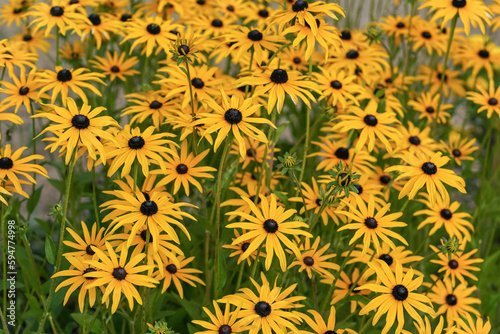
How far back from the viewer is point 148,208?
3.65 ft

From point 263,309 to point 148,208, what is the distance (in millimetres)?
329

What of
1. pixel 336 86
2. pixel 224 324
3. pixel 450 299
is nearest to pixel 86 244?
pixel 224 324

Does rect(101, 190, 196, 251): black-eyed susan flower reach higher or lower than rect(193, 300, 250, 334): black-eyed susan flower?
higher

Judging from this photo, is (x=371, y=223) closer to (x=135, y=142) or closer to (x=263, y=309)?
(x=263, y=309)

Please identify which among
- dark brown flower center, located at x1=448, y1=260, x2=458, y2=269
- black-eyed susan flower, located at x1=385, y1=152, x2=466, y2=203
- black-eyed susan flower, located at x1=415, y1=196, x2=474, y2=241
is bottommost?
dark brown flower center, located at x1=448, y1=260, x2=458, y2=269

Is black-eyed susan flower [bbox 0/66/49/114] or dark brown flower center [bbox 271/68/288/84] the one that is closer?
dark brown flower center [bbox 271/68/288/84]

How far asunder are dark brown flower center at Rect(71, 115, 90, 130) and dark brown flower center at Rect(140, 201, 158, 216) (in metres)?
0.23

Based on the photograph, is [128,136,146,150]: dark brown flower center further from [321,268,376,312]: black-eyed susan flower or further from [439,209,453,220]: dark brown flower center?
[439,209,453,220]: dark brown flower center

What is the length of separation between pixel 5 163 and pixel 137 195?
1.19ft

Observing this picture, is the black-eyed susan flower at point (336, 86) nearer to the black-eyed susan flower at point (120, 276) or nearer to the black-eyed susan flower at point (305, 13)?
the black-eyed susan flower at point (305, 13)

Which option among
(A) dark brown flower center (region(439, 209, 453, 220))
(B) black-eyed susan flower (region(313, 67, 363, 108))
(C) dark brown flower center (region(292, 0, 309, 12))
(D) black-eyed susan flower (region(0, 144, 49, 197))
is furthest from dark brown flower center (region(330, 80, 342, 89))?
(D) black-eyed susan flower (region(0, 144, 49, 197))

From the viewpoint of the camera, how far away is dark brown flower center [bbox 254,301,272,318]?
3.52 ft

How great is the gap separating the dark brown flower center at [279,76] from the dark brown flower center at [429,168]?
0.44 meters

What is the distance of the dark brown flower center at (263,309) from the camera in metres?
1.07
